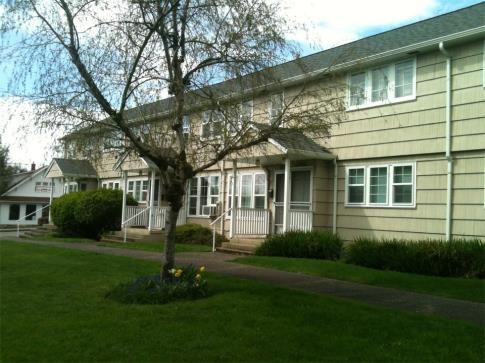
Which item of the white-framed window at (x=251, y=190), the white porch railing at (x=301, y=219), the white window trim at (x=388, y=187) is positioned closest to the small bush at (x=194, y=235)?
the white-framed window at (x=251, y=190)

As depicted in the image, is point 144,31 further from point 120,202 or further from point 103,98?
point 120,202

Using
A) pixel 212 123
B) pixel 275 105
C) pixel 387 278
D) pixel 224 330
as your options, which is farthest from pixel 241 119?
pixel 387 278

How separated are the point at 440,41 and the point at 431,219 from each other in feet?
15.5

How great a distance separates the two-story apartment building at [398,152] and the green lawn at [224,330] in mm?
3349

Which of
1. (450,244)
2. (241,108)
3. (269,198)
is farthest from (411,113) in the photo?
(241,108)

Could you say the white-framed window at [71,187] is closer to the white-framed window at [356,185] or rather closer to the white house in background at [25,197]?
the white house in background at [25,197]

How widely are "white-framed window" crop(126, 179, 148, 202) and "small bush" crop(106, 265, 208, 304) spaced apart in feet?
56.2

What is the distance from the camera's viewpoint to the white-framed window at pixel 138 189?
26.6 metres

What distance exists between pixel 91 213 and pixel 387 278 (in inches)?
639

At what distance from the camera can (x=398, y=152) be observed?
15.2 metres

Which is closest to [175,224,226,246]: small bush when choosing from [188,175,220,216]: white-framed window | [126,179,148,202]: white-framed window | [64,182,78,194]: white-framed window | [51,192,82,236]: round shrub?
[188,175,220,216]: white-framed window

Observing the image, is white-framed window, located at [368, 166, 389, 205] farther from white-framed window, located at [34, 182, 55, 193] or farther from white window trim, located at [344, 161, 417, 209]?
white-framed window, located at [34, 182, 55, 193]

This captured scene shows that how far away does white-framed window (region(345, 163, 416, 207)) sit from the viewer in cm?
1502

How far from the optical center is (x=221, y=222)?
2075 centimetres
